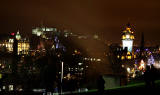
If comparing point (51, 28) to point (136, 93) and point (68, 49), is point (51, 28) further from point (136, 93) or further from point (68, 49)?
point (136, 93)

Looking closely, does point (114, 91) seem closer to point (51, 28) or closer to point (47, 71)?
point (47, 71)

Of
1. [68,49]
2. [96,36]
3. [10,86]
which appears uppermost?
[96,36]

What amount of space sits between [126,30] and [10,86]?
90.9 metres

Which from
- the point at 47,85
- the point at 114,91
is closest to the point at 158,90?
the point at 114,91

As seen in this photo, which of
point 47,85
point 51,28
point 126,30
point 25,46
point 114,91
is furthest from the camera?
point 51,28

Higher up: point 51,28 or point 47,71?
point 51,28

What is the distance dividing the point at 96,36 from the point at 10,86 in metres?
72.2

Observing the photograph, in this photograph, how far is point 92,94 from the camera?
1338cm

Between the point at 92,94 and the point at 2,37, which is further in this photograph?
the point at 2,37

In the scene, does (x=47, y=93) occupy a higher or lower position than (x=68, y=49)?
lower

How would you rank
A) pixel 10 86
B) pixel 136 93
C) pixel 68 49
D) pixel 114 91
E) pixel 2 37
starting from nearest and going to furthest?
pixel 136 93 < pixel 114 91 < pixel 10 86 < pixel 68 49 < pixel 2 37

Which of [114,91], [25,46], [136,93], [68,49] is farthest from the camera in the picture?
[25,46]

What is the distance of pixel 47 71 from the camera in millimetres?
15164

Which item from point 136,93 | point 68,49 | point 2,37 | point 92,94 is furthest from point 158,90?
point 2,37
